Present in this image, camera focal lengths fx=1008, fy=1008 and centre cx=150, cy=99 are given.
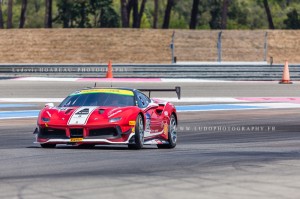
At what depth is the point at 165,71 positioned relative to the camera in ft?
142

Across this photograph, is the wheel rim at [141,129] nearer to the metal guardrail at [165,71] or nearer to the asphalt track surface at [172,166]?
the asphalt track surface at [172,166]

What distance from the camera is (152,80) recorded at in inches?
1575

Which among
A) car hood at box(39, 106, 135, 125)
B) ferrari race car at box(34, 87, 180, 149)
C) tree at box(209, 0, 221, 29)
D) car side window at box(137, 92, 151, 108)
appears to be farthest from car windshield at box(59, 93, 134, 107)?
tree at box(209, 0, 221, 29)

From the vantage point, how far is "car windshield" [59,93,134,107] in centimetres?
1653

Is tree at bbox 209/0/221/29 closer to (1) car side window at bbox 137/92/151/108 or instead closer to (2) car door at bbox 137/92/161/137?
(1) car side window at bbox 137/92/151/108

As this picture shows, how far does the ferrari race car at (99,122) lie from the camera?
15719 millimetres

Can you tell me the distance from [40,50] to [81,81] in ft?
50.8

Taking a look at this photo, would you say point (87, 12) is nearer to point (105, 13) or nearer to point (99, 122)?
point (105, 13)

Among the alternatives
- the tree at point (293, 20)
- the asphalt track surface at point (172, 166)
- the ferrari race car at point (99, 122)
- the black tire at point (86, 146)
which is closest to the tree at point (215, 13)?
the tree at point (293, 20)

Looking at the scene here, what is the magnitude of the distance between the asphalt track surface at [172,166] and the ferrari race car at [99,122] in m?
0.23

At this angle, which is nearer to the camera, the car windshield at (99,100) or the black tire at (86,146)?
the car windshield at (99,100)

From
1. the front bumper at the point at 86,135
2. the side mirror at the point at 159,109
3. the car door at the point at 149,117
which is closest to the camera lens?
the front bumper at the point at 86,135

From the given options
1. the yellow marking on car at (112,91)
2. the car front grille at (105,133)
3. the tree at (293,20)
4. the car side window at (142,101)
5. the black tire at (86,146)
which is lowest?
the black tire at (86,146)

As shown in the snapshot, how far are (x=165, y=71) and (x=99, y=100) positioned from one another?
1053 inches
